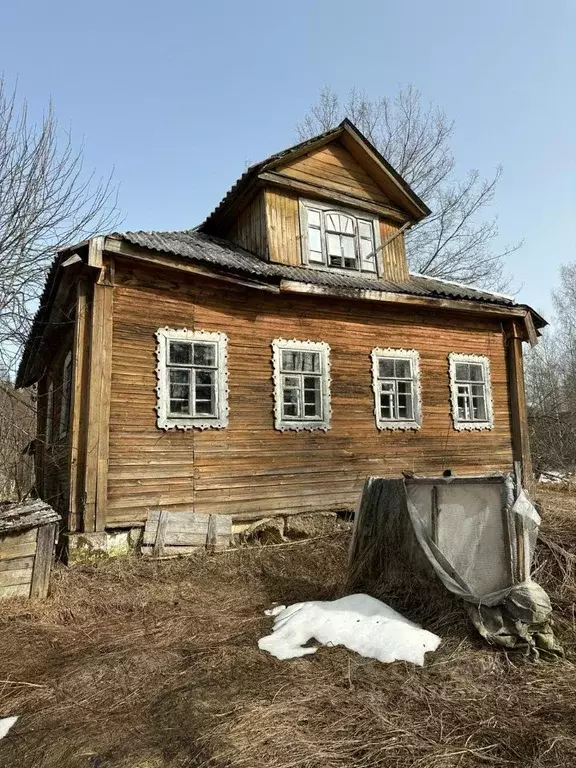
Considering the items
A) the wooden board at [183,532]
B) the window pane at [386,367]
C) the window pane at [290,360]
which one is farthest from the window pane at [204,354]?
the window pane at [386,367]

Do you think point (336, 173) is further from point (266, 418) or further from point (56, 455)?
point (56, 455)

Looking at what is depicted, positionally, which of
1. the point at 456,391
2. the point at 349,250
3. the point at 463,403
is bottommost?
the point at 463,403

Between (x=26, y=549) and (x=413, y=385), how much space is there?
7.89 m

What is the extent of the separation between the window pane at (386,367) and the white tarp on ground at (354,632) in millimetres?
6127

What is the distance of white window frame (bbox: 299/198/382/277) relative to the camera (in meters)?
11.3

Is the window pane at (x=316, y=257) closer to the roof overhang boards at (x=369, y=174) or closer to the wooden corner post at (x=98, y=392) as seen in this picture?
the roof overhang boards at (x=369, y=174)

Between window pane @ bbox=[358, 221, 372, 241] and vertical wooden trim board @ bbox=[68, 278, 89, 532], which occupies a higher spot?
window pane @ bbox=[358, 221, 372, 241]

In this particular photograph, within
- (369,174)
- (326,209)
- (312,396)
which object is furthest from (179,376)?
(369,174)

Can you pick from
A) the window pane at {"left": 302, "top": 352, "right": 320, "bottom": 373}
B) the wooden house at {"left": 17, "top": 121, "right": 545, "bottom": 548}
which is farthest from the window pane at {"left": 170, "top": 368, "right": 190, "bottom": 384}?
the window pane at {"left": 302, "top": 352, "right": 320, "bottom": 373}

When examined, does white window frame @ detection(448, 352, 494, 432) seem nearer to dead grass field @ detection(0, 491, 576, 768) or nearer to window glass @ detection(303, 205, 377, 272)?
window glass @ detection(303, 205, 377, 272)

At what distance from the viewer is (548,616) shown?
14.8 feet

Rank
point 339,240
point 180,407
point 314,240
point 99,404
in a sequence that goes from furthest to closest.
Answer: point 339,240
point 314,240
point 180,407
point 99,404

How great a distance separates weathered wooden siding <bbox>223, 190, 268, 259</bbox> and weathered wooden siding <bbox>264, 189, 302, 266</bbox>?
0.14 metres

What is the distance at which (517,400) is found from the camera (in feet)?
40.1
